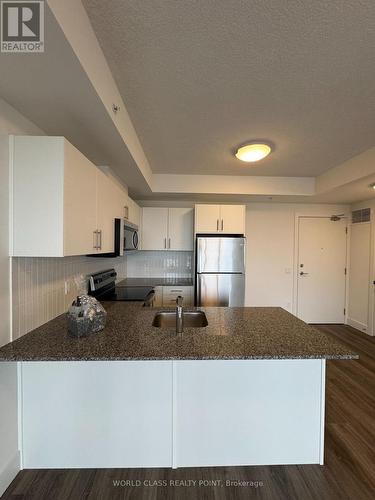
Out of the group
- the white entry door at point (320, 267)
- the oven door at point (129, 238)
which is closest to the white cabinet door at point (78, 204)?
the oven door at point (129, 238)

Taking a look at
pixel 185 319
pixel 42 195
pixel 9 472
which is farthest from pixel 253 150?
pixel 9 472

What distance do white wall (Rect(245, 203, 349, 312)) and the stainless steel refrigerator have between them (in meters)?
1.02

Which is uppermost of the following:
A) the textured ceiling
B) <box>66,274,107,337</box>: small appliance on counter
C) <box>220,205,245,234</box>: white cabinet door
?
the textured ceiling

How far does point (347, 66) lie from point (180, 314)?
1.79m

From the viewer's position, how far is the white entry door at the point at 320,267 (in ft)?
14.5

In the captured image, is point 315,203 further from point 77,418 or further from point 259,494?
point 77,418

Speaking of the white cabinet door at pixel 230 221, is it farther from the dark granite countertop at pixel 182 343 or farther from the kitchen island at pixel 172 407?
the kitchen island at pixel 172 407

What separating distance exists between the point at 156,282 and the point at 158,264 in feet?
1.53

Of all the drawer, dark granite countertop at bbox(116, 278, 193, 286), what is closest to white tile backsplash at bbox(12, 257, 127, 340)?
dark granite countertop at bbox(116, 278, 193, 286)

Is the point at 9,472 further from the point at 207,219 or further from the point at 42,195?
the point at 207,219

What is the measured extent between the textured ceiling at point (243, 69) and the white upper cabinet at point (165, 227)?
147 centimetres

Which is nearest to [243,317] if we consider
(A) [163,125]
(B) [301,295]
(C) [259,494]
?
(C) [259,494]

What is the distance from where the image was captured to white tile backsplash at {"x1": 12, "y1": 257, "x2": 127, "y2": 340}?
4.96ft

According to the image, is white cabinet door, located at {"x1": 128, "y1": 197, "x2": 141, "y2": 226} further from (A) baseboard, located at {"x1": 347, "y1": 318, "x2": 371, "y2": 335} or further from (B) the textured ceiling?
(A) baseboard, located at {"x1": 347, "y1": 318, "x2": 371, "y2": 335}
